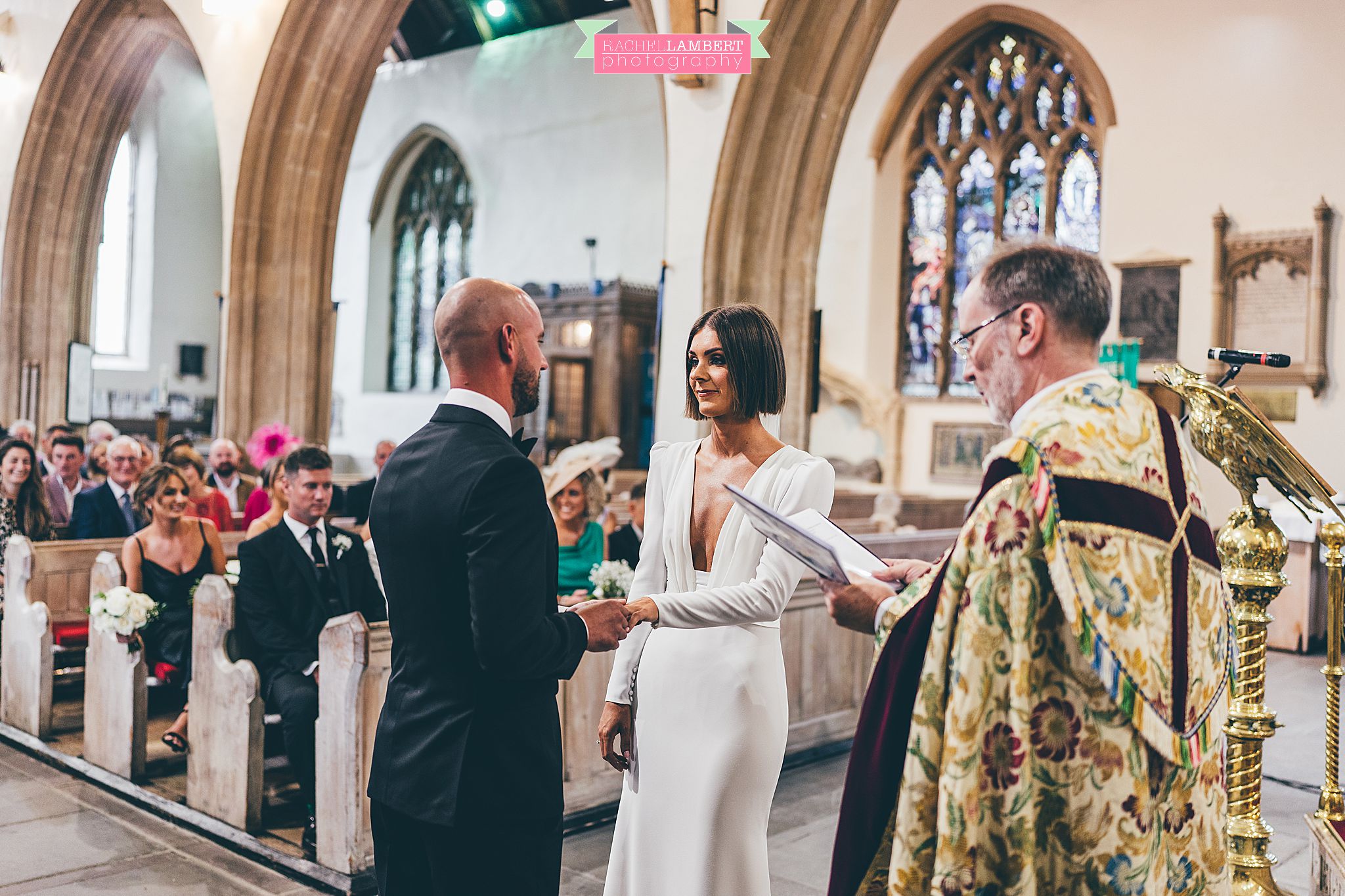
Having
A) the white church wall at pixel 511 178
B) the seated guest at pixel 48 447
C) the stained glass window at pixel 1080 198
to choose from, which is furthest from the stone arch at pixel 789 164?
the white church wall at pixel 511 178

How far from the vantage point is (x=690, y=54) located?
20.3ft

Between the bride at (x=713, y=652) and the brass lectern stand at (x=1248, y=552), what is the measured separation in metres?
0.92

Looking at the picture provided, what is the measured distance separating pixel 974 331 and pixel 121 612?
3.54m

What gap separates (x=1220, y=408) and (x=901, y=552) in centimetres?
316

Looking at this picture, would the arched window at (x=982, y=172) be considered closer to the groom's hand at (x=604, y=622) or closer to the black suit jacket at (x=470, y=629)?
the groom's hand at (x=604, y=622)

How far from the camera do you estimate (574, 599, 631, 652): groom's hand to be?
1.80 meters

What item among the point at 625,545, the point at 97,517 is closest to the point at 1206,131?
Answer: the point at 625,545

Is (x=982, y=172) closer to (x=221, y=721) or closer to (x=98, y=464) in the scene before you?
(x=98, y=464)

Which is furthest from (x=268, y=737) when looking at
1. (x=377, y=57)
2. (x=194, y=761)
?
(x=377, y=57)

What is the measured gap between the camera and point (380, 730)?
5.82 feet

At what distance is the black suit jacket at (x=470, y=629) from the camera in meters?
1.63

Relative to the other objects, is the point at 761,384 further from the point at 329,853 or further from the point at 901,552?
the point at 901,552


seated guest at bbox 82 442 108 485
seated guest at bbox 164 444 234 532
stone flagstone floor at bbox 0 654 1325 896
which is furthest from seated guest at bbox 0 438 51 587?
seated guest at bbox 82 442 108 485

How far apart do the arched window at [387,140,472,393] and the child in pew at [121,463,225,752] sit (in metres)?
13.0
